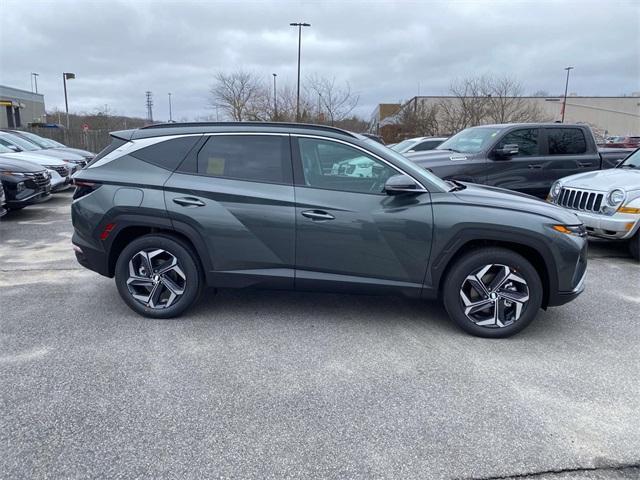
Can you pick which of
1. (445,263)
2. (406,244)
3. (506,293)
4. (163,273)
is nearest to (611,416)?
(506,293)

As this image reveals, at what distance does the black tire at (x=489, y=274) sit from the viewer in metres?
3.82

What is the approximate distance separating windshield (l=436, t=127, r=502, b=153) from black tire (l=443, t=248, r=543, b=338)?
4.89 meters

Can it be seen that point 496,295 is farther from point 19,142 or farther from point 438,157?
point 19,142

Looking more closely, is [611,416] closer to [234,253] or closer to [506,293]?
[506,293]

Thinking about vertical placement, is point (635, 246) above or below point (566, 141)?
below

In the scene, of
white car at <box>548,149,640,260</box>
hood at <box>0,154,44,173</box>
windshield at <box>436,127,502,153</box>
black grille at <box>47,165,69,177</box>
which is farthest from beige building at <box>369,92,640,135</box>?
hood at <box>0,154,44,173</box>

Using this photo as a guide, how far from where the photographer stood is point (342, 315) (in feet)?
14.3

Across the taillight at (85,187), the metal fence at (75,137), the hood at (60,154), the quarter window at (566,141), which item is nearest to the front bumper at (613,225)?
the quarter window at (566,141)

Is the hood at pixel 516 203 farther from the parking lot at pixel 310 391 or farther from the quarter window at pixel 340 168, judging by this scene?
the parking lot at pixel 310 391

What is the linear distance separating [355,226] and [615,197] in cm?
421

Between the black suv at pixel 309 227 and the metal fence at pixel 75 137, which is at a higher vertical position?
the metal fence at pixel 75 137

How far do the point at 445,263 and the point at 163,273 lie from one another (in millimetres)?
2435

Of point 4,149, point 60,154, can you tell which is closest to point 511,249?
point 4,149

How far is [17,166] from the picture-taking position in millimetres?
8695
